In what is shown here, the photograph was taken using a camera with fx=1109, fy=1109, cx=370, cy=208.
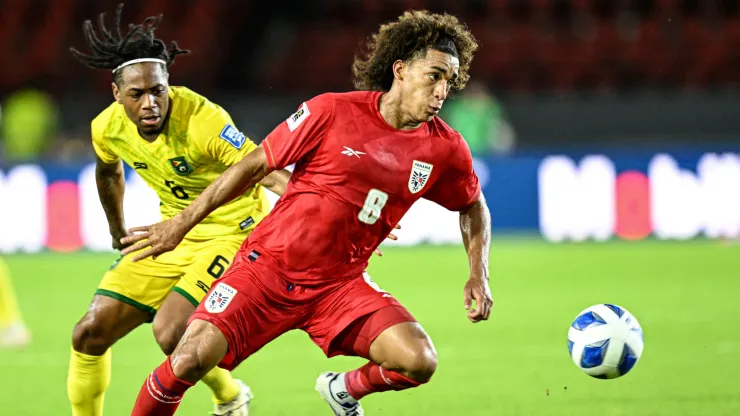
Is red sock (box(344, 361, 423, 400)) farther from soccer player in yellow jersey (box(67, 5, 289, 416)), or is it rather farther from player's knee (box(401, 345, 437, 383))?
soccer player in yellow jersey (box(67, 5, 289, 416))

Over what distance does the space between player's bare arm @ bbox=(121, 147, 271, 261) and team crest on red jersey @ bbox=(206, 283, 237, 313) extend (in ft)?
1.05

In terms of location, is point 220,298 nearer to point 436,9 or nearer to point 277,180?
point 277,180

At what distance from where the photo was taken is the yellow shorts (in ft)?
18.2

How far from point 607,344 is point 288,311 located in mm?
1625

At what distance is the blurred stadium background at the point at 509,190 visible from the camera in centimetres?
726

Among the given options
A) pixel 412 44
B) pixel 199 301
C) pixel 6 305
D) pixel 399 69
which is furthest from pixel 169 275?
pixel 6 305

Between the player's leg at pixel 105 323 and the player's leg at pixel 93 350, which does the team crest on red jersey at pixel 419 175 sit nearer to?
the player's leg at pixel 105 323

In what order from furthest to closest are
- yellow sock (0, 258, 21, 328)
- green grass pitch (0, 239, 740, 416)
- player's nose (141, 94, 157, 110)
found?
yellow sock (0, 258, 21, 328)
green grass pitch (0, 239, 740, 416)
player's nose (141, 94, 157, 110)

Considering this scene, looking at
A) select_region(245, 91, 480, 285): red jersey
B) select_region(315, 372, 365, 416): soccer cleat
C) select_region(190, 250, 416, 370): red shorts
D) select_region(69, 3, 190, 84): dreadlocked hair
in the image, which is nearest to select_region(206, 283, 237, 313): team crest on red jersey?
select_region(190, 250, 416, 370): red shorts

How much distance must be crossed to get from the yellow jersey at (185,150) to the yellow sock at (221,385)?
720 millimetres

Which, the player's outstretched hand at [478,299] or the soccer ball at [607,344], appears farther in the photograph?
the soccer ball at [607,344]

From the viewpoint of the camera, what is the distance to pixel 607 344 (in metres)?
5.50

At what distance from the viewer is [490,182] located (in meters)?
15.5

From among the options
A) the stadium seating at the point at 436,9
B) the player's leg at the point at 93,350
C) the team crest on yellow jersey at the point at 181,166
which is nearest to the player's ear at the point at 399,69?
the team crest on yellow jersey at the point at 181,166
